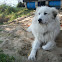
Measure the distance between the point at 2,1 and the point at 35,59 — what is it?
12.3m

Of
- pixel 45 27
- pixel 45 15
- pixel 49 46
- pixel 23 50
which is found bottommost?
pixel 23 50

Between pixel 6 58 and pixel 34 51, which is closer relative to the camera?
pixel 6 58

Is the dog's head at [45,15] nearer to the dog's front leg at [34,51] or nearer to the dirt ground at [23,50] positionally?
the dog's front leg at [34,51]

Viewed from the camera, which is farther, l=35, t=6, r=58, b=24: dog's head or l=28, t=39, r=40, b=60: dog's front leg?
l=35, t=6, r=58, b=24: dog's head

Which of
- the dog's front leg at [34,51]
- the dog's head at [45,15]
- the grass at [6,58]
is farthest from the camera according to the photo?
the dog's head at [45,15]

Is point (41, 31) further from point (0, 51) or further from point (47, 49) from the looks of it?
point (0, 51)

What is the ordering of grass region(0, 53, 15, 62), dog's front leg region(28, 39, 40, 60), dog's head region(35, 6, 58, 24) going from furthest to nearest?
dog's head region(35, 6, 58, 24), dog's front leg region(28, 39, 40, 60), grass region(0, 53, 15, 62)

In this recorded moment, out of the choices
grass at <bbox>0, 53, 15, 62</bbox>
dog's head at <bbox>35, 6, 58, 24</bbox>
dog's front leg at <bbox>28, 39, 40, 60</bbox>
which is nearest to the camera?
grass at <bbox>0, 53, 15, 62</bbox>

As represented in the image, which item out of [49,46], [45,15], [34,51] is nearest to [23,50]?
[34,51]

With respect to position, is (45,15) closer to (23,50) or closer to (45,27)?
(45,27)

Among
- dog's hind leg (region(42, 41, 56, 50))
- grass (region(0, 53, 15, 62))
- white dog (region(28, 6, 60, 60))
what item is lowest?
grass (region(0, 53, 15, 62))

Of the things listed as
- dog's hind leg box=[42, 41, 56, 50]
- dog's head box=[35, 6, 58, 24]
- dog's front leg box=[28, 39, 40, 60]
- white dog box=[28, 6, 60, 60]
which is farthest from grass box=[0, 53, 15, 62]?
dog's head box=[35, 6, 58, 24]

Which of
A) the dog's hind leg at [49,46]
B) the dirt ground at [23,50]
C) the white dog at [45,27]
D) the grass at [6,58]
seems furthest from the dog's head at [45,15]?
the grass at [6,58]

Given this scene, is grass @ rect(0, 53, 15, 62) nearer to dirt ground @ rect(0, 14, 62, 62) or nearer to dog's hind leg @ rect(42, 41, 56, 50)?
dirt ground @ rect(0, 14, 62, 62)
